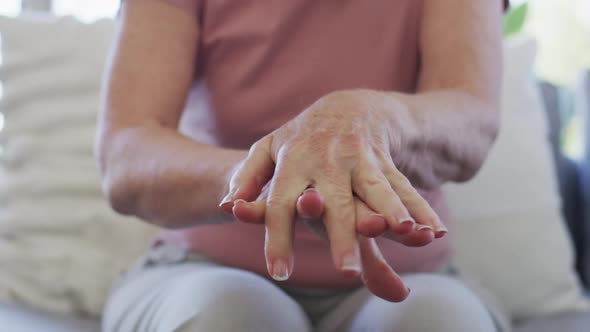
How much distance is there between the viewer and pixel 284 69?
0.90 metres

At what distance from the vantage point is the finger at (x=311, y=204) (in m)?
0.46

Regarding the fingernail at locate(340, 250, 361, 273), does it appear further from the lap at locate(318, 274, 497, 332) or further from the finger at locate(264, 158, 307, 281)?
the lap at locate(318, 274, 497, 332)

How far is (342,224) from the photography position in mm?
456

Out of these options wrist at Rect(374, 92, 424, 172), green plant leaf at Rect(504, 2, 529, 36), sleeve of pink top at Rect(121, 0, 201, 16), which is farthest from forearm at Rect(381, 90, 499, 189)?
green plant leaf at Rect(504, 2, 529, 36)

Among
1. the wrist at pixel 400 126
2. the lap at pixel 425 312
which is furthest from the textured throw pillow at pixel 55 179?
the wrist at pixel 400 126

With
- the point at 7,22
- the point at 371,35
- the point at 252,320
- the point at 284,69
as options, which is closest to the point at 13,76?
the point at 7,22

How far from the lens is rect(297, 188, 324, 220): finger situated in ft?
1.52

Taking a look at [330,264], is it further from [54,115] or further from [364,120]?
[54,115]

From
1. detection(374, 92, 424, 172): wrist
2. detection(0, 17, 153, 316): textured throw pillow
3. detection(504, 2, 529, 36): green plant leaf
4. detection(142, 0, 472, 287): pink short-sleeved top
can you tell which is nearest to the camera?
detection(374, 92, 424, 172): wrist

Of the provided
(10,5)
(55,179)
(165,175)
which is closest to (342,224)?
(165,175)

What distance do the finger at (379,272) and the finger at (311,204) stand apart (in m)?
0.04

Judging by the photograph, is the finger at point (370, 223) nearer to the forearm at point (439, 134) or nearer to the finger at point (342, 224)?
the finger at point (342, 224)

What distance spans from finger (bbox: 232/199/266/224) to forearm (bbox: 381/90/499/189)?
6.2 inches

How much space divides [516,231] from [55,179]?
0.85 m
